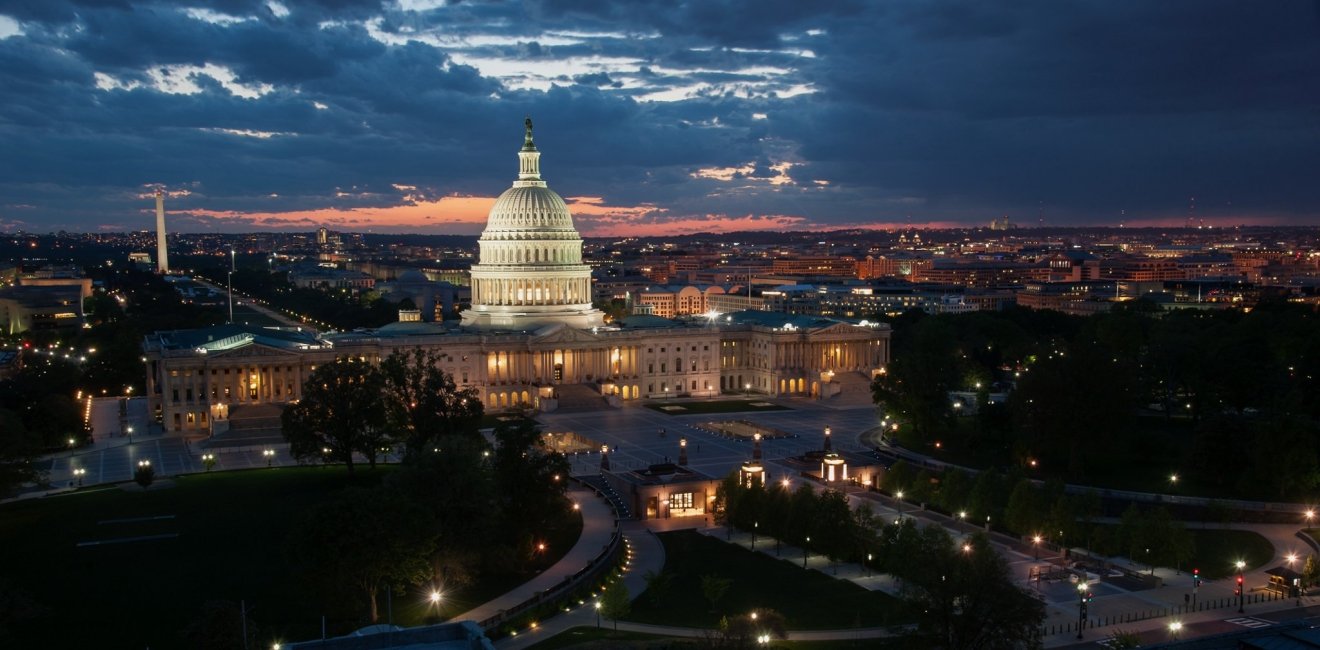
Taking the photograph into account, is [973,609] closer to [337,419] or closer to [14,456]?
[337,419]

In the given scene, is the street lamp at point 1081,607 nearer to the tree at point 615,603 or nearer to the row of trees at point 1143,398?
the tree at point 615,603

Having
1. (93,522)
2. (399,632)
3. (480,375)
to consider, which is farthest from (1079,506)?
(480,375)

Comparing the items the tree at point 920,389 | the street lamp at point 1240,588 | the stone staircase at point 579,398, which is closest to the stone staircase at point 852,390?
the stone staircase at point 579,398

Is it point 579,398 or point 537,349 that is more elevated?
point 537,349

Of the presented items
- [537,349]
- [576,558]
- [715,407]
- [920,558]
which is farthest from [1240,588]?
[537,349]

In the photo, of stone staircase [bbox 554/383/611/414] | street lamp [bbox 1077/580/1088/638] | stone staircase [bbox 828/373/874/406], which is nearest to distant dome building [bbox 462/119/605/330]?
stone staircase [bbox 554/383/611/414]

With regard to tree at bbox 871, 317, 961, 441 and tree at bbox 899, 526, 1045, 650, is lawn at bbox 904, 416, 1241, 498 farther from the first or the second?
tree at bbox 899, 526, 1045, 650
